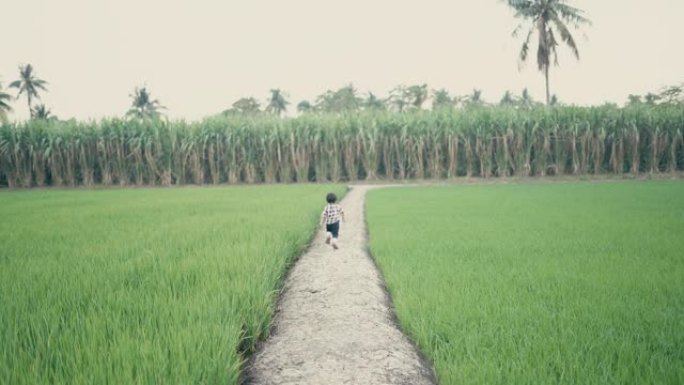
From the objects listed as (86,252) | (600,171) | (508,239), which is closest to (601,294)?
(508,239)

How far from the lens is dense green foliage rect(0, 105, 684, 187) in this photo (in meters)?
21.6

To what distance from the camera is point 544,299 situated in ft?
10.4

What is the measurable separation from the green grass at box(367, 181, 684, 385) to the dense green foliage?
16282 millimetres

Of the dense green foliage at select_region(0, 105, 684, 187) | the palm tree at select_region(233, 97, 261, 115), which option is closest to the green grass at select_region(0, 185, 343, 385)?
→ the dense green foliage at select_region(0, 105, 684, 187)

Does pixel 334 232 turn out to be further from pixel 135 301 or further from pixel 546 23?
pixel 546 23

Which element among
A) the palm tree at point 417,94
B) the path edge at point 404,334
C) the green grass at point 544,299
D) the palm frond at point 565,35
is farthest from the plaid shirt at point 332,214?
the palm tree at point 417,94

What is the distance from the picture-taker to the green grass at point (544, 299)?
2.13 m

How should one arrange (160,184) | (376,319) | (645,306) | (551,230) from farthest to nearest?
(160,184) → (551,230) → (376,319) → (645,306)

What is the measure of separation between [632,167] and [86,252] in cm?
2521

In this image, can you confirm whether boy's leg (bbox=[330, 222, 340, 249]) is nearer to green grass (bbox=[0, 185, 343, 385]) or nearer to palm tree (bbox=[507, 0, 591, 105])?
green grass (bbox=[0, 185, 343, 385])

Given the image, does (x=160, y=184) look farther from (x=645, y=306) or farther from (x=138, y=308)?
(x=645, y=306)

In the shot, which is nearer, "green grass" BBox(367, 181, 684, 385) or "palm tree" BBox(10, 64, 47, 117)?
"green grass" BBox(367, 181, 684, 385)

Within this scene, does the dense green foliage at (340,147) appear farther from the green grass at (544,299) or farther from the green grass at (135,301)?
the green grass at (135,301)

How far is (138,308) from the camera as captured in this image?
266cm
